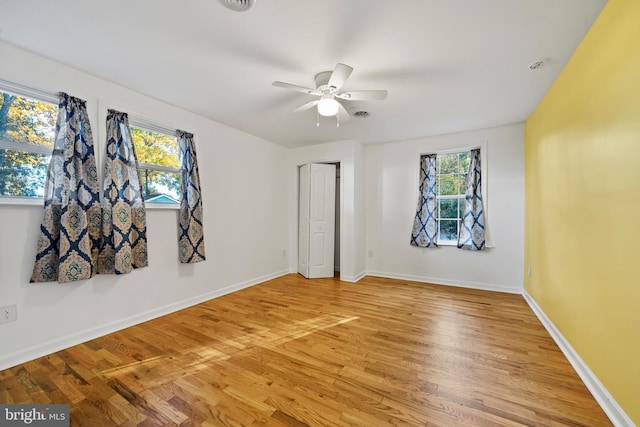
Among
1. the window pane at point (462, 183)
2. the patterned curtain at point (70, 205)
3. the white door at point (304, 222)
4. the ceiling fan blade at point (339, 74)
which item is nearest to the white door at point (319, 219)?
the white door at point (304, 222)

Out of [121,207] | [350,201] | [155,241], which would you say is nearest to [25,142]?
[121,207]

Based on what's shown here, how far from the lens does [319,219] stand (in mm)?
4598

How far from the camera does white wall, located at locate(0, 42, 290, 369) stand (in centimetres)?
193

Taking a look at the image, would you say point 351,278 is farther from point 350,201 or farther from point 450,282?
point 450,282

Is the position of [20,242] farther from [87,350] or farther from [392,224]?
[392,224]

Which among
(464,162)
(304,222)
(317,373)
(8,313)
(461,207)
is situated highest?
(464,162)

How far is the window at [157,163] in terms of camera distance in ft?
8.98

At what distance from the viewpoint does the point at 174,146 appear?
3.05 m

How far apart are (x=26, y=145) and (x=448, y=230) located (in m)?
5.06

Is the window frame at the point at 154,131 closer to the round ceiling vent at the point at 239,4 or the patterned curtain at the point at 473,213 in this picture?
the round ceiling vent at the point at 239,4

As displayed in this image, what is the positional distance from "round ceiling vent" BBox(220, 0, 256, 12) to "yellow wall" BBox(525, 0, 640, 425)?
2.09 metres

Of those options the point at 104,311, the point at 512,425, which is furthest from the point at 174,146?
the point at 512,425

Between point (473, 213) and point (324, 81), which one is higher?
point (324, 81)

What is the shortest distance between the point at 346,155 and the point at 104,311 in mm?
3744
